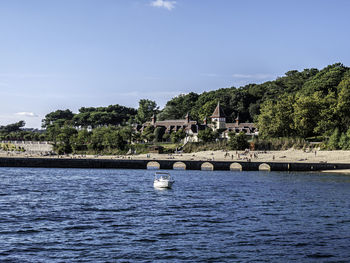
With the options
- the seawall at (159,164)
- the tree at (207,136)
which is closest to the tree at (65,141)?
the seawall at (159,164)

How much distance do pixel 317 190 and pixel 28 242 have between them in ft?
145

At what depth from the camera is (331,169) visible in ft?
327

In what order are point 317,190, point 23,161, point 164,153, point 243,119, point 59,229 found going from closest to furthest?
point 59,229 → point 317,190 → point 23,161 → point 164,153 → point 243,119

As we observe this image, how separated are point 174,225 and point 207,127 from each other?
130708mm

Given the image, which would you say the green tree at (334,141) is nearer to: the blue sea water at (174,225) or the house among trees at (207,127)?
the house among trees at (207,127)

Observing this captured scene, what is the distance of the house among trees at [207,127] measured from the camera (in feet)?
541

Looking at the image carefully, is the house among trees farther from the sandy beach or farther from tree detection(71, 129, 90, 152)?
the sandy beach

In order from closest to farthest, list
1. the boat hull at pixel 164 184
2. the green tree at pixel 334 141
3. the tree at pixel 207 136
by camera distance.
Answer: the boat hull at pixel 164 184, the green tree at pixel 334 141, the tree at pixel 207 136

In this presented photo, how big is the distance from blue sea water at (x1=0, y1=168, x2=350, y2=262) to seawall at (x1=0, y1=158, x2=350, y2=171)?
3721 centimetres

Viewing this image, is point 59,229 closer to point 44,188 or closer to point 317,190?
point 44,188

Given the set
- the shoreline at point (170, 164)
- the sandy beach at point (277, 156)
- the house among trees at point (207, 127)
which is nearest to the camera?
the shoreline at point (170, 164)

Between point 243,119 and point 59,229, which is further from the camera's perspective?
point 243,119

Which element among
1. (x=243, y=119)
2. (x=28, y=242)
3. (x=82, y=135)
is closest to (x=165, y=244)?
(x=28, y=242)

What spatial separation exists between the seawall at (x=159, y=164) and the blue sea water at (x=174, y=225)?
37213mm
